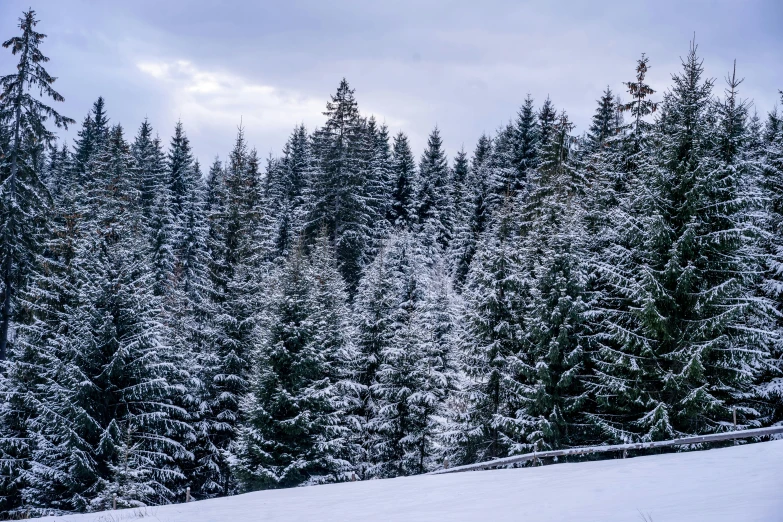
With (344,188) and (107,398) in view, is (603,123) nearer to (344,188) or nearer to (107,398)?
(344,188)

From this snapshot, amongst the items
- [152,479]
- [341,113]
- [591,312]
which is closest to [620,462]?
[591,312]

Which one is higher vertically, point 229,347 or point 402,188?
point 402,188

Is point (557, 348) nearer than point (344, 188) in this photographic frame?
Yes

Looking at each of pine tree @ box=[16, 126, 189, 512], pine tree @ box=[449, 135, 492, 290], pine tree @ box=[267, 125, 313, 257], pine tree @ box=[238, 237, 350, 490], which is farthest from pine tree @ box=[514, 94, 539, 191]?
pine tree @ box=[16, 126, 189, 512]

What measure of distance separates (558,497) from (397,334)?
1739 centimetres

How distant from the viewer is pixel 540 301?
21.6 metres

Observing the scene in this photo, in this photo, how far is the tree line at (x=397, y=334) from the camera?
59.6 feet

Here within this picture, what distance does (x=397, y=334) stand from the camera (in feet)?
90.4

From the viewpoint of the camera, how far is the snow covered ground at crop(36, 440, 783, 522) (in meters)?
8.21

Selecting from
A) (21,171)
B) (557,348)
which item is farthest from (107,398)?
(557,348)

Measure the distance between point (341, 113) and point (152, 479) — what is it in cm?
3782

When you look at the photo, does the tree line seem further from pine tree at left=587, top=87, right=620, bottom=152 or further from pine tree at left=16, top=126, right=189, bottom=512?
pine tree at left=587, top=87, right=620, bottom=152

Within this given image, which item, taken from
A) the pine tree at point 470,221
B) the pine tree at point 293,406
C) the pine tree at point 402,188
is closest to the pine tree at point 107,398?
the pine tree at point 293,406

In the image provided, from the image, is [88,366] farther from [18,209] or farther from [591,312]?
[591,312]
